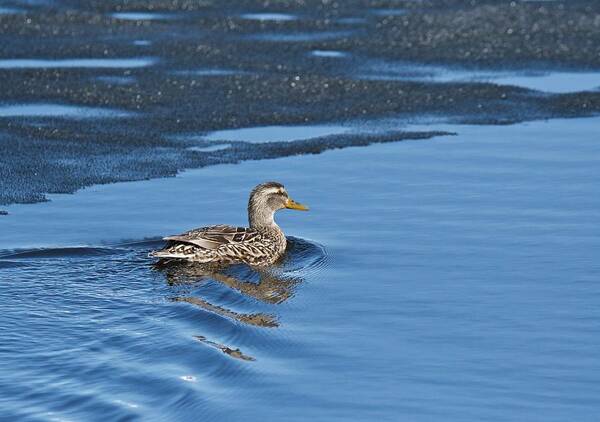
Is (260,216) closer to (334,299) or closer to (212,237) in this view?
(212,237)

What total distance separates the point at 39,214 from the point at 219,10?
354 inches

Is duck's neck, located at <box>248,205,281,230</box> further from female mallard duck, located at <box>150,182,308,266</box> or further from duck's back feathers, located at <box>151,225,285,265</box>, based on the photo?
duck's back feathers, located at <box>151,225,285,265</box>

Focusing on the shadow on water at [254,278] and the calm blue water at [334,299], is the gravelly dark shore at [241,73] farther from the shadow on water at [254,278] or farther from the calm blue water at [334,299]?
the shadow on water at [254,278]

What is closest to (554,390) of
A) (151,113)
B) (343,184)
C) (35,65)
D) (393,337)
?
(393,337)

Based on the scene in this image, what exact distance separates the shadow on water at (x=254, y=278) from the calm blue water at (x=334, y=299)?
27mm

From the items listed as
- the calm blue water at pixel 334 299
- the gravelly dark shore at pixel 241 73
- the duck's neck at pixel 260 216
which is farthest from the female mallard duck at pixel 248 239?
the gravelly dark shore at pixel 241 73

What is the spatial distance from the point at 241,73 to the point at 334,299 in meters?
7.31

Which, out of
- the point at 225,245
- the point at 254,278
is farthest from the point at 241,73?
the point at 254,278

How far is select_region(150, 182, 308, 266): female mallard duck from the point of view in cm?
1029

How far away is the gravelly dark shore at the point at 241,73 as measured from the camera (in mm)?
13328

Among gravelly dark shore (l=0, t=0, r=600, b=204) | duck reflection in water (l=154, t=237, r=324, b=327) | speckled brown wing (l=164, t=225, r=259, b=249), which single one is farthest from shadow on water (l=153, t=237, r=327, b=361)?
gravelly dark shore (l=0, t=0, r=600, b=204)

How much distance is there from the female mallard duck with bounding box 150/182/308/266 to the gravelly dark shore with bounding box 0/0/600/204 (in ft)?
5.44

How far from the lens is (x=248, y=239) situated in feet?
35.7

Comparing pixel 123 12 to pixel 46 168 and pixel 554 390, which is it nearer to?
pixel 46 168
